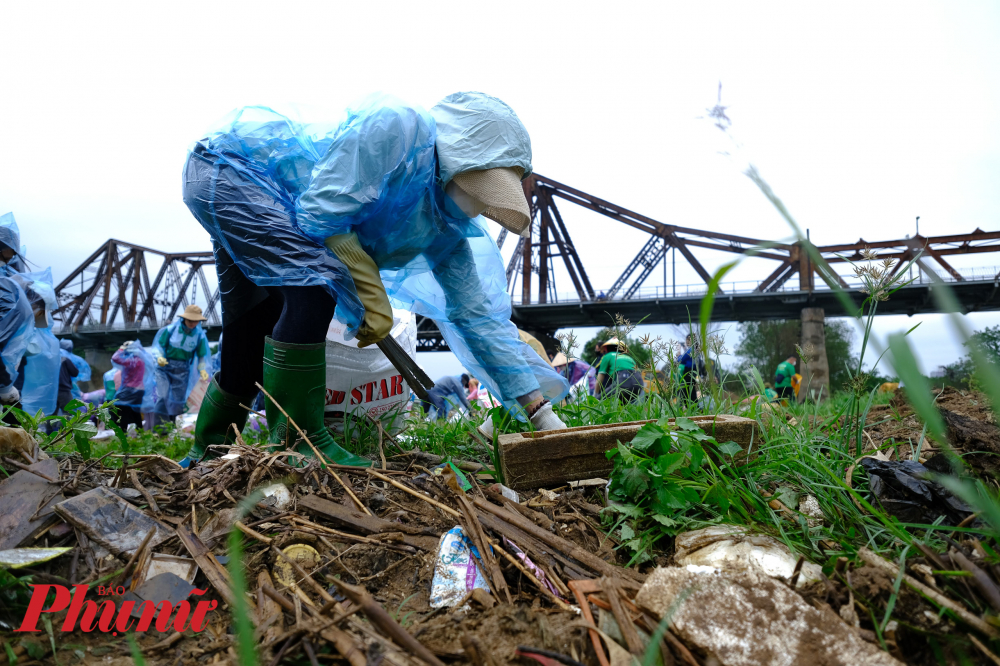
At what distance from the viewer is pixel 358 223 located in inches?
70.8

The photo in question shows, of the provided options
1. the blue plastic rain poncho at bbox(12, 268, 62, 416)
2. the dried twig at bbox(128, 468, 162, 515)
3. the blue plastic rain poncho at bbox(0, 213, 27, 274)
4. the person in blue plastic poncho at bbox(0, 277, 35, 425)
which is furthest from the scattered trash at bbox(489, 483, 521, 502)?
the blue plastic rain poncho at bbox(12, 268, 62, 416)

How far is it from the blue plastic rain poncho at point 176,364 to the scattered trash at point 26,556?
6.35 metres

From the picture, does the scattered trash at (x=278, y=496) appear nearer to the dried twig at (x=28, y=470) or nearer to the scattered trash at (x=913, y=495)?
the dried twig at (x=28, y=470)

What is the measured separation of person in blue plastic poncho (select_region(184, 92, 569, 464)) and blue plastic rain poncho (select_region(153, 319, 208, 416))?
17.3 ft

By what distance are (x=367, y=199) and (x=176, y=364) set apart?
6280 mm

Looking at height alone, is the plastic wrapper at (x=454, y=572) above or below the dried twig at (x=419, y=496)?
below

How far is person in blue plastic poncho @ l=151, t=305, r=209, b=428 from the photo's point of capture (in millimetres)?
6655

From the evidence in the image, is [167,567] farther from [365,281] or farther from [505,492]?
[365,281]

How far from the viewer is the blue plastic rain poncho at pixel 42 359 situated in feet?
15.3

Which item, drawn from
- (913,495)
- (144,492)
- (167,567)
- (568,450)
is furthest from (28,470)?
(913,495)

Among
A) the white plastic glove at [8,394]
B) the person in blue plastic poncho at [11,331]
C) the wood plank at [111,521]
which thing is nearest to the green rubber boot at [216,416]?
the wood plank at [111,521]

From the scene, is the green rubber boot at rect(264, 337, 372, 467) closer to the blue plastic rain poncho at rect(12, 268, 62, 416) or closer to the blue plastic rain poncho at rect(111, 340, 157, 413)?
the blue plastic rain poncho at rect(12, 268, 62, 416)

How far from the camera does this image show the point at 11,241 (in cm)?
386

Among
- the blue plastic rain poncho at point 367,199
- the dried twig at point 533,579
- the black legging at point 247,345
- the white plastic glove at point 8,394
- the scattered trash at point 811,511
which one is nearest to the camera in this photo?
the dried twig at point 533,579
